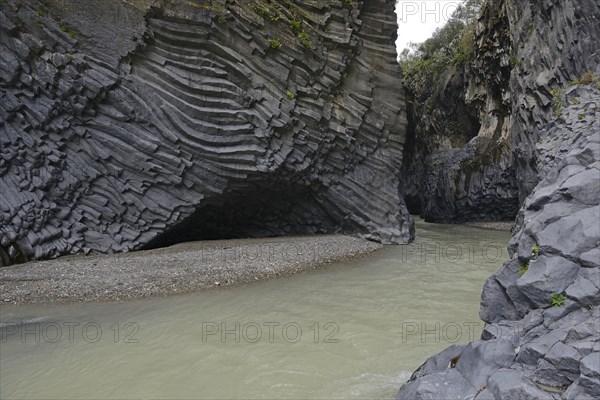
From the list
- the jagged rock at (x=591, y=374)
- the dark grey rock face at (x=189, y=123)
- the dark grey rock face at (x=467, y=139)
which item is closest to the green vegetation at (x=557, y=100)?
the dark grey rock face at (x=189, y=123)

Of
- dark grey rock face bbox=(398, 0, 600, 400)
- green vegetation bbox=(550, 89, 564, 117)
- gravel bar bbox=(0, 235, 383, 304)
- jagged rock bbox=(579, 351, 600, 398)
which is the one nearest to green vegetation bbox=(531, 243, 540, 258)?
dark grey rock face bbox=(398, 0, 600, 400)

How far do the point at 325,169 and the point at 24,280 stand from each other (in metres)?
13.3

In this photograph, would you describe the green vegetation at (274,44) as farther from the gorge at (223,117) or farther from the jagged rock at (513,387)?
the jagged rock at (513,387)

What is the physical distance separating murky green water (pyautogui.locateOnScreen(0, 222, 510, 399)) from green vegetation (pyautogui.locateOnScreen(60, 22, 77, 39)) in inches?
421

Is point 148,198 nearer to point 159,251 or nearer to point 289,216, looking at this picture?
point 159,251

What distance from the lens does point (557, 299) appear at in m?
4.60

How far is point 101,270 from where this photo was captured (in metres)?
12.7

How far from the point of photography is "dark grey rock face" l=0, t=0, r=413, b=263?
15.2 metres

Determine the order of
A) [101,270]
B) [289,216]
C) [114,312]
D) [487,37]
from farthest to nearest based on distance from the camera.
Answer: [487,37]
[289,216]
[101,270]
[114,312]

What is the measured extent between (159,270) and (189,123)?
683cm

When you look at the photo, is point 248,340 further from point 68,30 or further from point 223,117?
point 68,30

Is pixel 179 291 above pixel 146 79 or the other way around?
the other way around

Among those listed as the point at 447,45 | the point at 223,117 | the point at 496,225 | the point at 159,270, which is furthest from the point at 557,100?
the point at 447,45

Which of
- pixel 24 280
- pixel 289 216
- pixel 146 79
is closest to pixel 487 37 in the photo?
pixel 289 216
